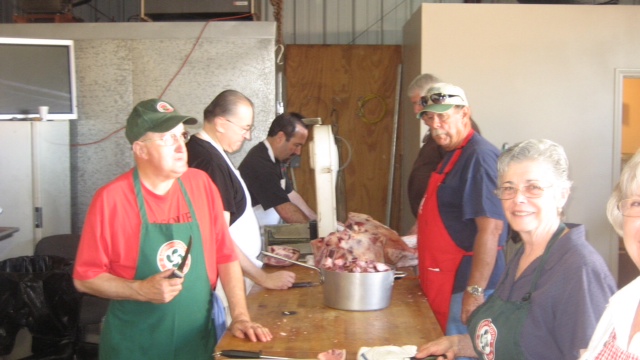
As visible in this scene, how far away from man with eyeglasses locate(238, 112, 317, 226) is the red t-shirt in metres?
1.53

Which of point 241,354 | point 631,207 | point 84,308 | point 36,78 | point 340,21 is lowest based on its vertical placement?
point 84,308

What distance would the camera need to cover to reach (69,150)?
5.34 m

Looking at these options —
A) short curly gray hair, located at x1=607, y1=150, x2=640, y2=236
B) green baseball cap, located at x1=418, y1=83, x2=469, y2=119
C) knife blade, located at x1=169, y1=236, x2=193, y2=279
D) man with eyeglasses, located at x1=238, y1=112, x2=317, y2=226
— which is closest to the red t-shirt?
knife blade, located at x1=169, y1=236, x2=193, y2=279

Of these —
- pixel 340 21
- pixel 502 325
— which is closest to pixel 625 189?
pixel 502 325

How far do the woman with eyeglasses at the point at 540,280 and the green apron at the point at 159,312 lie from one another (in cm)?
78

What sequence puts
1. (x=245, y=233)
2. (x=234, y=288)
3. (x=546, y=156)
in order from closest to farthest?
(x=546, y=156)
(x=234, y=288)
(x=245, y=233)

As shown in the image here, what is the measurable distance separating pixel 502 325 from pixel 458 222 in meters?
1.03

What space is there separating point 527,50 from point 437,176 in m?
3.38

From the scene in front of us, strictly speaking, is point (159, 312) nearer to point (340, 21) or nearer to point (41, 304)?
point (41, 304)

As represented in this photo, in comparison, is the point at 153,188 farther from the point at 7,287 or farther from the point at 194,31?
the point at 194,31

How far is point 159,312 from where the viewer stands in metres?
2.32

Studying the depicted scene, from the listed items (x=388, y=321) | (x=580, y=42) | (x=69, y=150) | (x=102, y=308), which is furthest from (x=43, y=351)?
(x=580, y=42)

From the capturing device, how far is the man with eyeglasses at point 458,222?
277cm

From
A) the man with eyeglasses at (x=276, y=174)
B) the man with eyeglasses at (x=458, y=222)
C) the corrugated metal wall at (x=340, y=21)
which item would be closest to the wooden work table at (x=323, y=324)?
the man with eyeglasses at (x=458, y=222)
